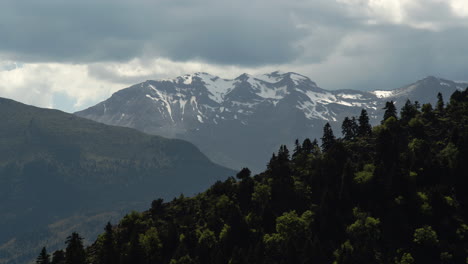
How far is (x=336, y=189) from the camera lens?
186 m

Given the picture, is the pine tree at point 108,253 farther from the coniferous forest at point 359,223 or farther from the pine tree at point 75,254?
the pine tree at point 75,254

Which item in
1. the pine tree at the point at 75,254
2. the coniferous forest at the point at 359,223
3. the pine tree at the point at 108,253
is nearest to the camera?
the coniferous forest at the point at 359,223

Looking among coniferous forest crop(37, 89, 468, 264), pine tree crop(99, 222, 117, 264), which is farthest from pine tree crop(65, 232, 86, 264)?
pine tree crop(99, 222, 117, 264)

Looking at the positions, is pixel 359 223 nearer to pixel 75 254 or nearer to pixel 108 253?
pixel 108 253

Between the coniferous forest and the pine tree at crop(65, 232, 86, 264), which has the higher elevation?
the coniferous forest

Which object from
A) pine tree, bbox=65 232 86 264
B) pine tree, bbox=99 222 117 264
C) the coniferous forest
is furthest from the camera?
pine tree, bbox=99 222 117 264

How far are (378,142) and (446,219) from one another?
41.9 metres

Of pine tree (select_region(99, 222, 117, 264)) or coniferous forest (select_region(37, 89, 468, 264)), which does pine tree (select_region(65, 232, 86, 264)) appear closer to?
coniferous forest (select_region(37, 89, 468, 264))

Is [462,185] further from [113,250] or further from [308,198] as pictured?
[113,250]

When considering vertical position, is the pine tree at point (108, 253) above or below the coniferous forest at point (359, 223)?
below

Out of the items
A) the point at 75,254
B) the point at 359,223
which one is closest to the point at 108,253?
the point at 75,254

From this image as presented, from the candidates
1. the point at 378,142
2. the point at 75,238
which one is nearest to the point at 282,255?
the point at 378,142

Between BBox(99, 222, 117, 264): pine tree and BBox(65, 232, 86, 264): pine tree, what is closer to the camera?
BBox(65, 232, 86, 264): pine tree

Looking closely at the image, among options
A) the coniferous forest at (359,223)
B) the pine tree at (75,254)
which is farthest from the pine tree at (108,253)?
the pine tree at (75,254)
